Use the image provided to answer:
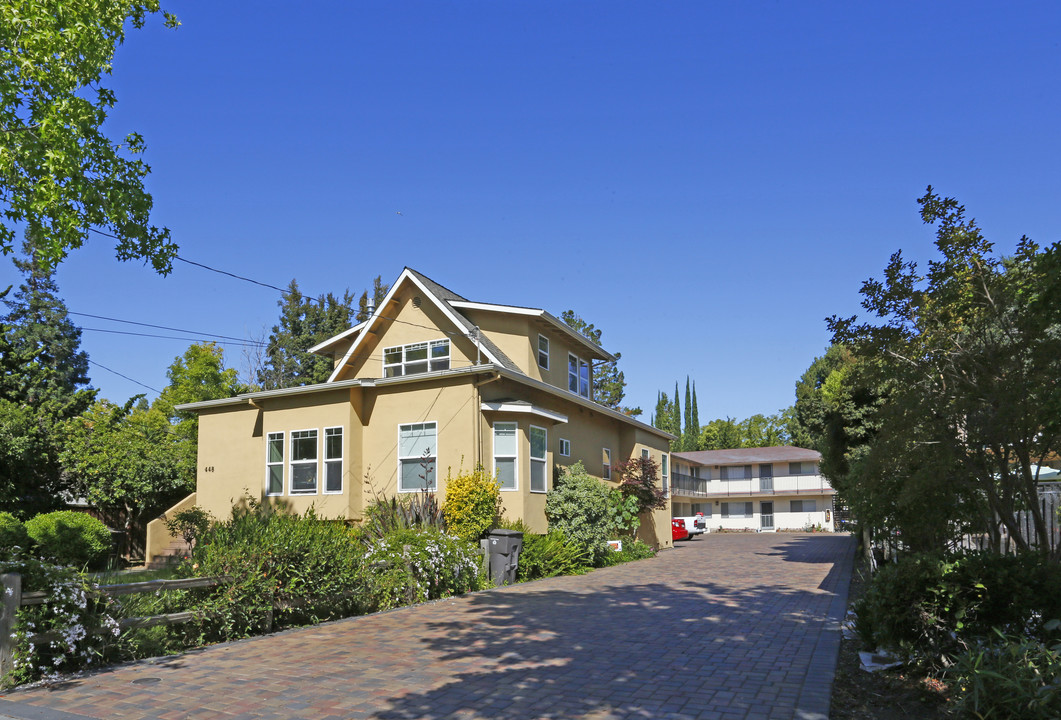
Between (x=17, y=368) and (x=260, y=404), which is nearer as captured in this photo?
(x=260, y=404)

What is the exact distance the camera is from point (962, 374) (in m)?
7.69

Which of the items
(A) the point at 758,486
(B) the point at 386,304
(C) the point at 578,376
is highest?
(B) the point at 386,304

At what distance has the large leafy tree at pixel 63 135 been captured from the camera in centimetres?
1125

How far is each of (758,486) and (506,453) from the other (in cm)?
4336

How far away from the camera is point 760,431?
74.6 metres

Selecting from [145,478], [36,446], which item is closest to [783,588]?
A: [145,478]

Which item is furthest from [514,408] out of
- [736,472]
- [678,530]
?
[736,472]

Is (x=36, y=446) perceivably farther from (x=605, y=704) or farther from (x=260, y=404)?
(x=605, y=704)

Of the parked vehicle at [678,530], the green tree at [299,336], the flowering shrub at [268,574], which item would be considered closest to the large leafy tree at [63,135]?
the flowering shrub at [268,574]

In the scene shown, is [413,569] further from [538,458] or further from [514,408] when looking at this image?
[538,458]

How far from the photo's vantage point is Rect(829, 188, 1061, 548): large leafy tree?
714 centimetres

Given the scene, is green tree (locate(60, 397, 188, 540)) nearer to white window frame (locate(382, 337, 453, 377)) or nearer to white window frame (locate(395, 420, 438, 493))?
white window frame (locate(382, 337, 453, 377))

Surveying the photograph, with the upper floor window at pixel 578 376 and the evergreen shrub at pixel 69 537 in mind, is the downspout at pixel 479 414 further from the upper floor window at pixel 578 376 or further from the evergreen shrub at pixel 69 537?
the evergreen shrub at pixel 69 537

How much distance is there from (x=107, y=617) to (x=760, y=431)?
7157cm
